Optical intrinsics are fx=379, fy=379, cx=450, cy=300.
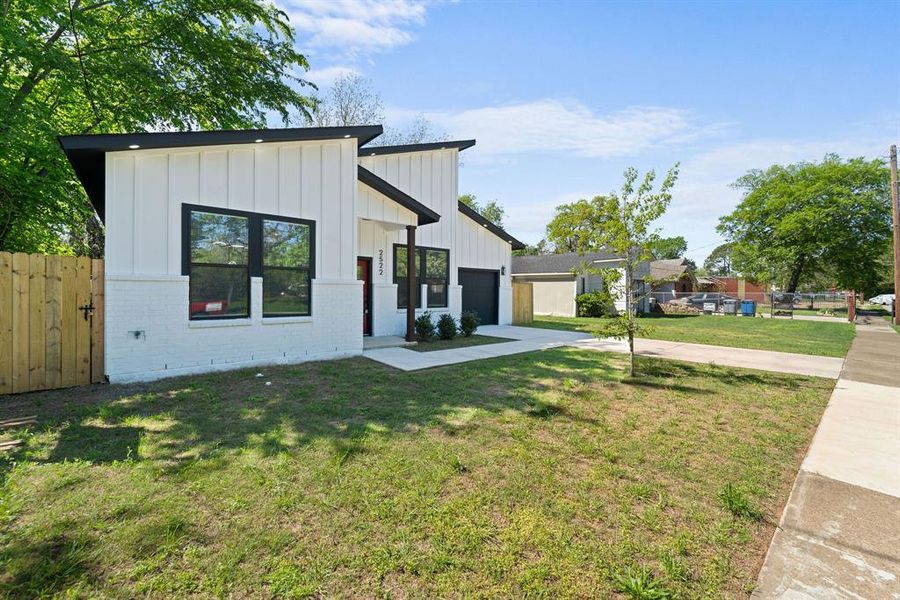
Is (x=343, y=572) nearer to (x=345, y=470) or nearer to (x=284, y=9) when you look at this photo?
(x=345, y=470)

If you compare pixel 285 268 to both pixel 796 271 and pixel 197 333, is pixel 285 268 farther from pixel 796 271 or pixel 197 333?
pixel 796 271

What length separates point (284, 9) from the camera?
10.1 metres

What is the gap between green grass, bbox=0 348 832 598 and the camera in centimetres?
203

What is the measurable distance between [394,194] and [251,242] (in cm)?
370

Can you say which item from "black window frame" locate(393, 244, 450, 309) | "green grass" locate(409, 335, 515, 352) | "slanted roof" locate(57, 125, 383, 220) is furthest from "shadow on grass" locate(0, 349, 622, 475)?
"black window frame" locate(393, 244, 450, 309)

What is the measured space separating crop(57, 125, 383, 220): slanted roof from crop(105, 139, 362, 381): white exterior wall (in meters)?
0.24

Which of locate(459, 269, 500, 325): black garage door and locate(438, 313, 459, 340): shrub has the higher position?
locate(459, 269, 500, 325): black garage door

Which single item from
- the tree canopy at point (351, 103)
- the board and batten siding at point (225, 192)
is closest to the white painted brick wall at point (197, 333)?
the board and batten siding at point (225, 192)

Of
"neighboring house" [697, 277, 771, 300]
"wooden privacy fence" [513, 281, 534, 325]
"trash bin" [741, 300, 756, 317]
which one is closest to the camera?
"wooden privacy fence" [513, 281, 534, 325]

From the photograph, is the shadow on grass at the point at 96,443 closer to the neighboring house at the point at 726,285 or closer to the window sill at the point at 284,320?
the window sill at the point at 284,320

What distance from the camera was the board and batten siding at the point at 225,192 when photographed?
563cm

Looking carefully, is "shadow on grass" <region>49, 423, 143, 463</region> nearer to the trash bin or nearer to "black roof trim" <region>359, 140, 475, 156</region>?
"black roof trim" <region>359, 140, 475, 156</region>

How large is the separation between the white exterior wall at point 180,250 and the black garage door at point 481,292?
599cm

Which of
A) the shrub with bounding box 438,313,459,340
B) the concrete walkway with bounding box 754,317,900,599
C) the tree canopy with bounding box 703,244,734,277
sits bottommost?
the concrete walkway with bounding box 754,317,900,599
